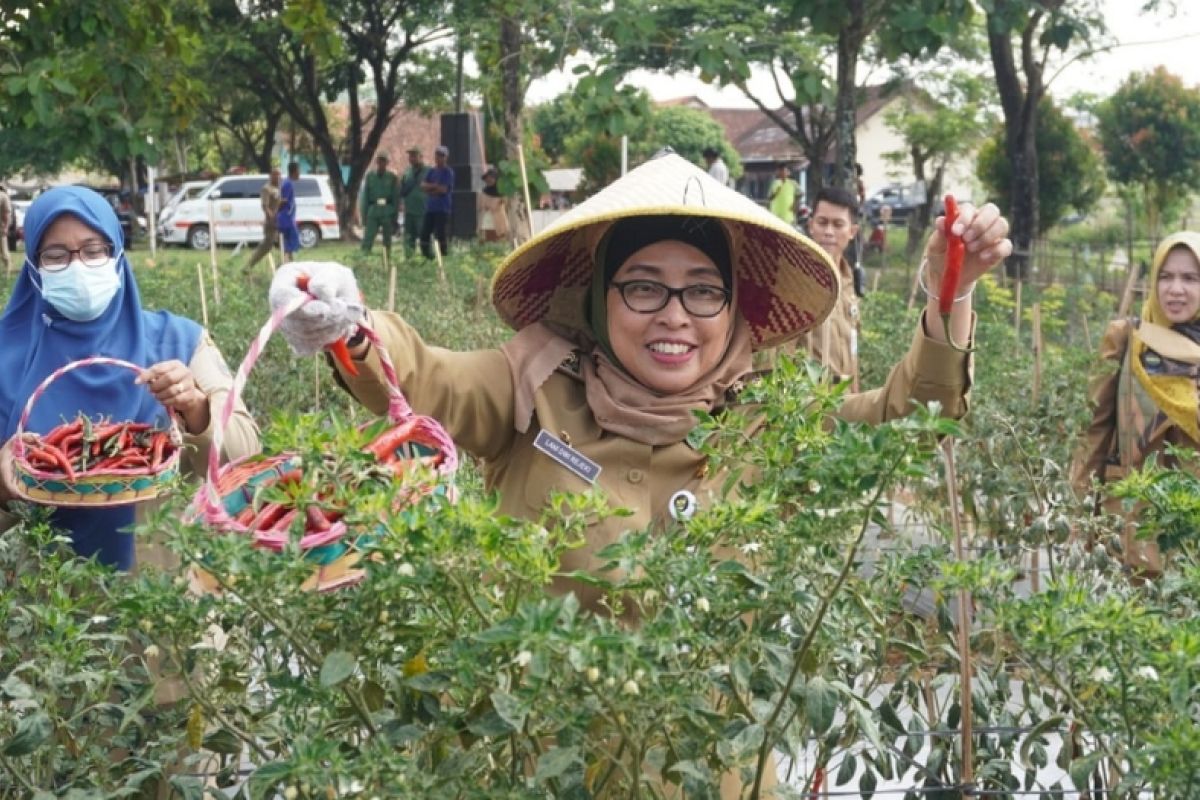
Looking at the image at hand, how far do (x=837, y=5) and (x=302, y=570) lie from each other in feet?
24.5

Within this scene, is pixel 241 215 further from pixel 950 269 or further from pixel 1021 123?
pixel 950 269

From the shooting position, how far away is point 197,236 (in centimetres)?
3122

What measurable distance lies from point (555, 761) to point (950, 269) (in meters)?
1.11

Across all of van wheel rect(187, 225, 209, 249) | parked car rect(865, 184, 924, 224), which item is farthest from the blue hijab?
parked car rect(865, 184, 924, 224)

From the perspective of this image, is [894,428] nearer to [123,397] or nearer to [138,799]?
[138,799]

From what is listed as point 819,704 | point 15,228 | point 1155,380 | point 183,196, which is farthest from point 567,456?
point 183,196

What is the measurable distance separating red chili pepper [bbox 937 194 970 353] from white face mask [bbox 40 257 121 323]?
178 cm

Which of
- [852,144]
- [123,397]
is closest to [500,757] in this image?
[123,397]

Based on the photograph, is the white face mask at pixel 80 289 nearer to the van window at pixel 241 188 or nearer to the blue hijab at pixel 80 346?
the blue hijab at pixel 80 346

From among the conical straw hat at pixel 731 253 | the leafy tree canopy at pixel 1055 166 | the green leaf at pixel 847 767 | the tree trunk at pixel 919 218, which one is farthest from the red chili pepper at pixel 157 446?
the leafy tree canopy at pixel 1055 166

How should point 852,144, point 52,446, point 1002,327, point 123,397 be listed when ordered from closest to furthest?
point 52,446
point 123,397
point 1002,327
point 852,144

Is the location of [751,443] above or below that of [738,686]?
above

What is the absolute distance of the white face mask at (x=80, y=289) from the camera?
3.49 m

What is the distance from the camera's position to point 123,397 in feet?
11.7
